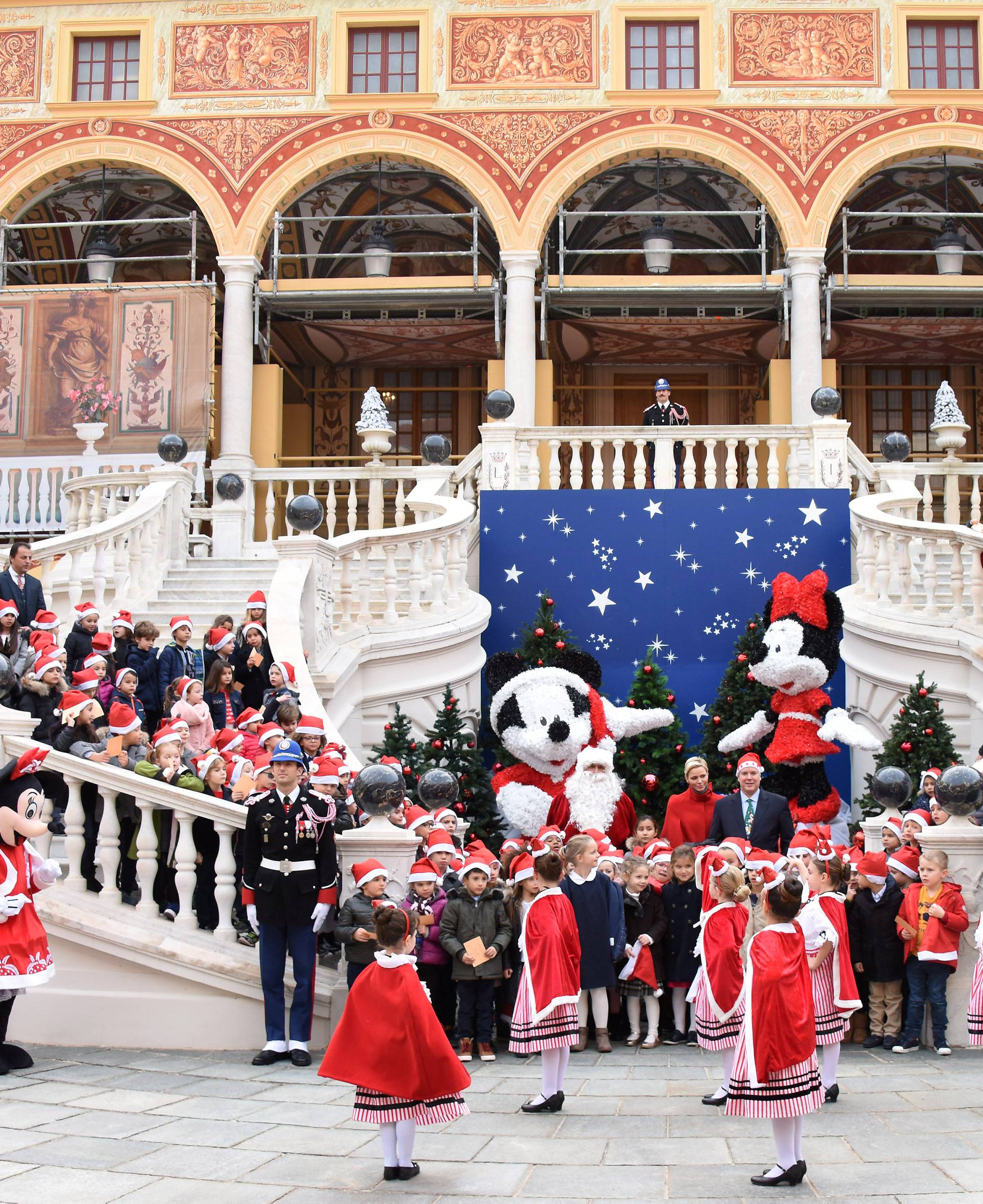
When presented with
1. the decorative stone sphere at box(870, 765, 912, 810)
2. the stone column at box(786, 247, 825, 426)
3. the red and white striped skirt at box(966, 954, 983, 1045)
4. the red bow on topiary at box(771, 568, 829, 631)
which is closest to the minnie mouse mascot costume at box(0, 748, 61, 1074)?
the red and white striped skirt at box(966, 954, 983, 1045)

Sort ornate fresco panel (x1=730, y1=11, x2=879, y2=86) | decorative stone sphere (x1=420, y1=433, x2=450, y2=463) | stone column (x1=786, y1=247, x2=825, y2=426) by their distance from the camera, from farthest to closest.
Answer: ornate fresco panel (x1=730, y1=11, x2=879, y2=86), stone column (x1=786, y1=247, x2=825, y2=426), decorative stone sphere (x1=420, y1=433, x2=450, y2=463)

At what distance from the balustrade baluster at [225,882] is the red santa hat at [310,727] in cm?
98

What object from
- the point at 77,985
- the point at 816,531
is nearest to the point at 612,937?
the point at 77,985

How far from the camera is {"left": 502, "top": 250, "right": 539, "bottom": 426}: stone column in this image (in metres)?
20.8

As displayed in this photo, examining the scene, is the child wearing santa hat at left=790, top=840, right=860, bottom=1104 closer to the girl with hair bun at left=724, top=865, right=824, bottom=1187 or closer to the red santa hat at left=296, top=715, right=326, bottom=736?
the girl with hair bun at left=724, top=865, right=824, bottom=1187

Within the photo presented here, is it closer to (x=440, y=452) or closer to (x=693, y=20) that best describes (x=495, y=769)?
(x=440, y=452)

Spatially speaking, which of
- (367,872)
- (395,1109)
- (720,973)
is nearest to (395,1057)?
(395,1109)

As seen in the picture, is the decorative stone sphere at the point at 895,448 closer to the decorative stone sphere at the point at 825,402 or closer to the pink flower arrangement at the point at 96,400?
the decorative stone sphere at the point at 825,402

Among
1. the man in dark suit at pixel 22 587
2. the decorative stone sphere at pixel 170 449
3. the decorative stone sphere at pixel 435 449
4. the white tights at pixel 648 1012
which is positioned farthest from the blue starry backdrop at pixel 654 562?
the white tights at pixel 648 1012

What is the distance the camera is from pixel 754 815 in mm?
10000

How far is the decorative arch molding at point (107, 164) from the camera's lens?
70.5ft

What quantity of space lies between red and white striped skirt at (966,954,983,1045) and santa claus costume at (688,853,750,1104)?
1187 millimetres

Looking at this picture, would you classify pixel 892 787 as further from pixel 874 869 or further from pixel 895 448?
pixel 895 448

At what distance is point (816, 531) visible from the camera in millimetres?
15398
